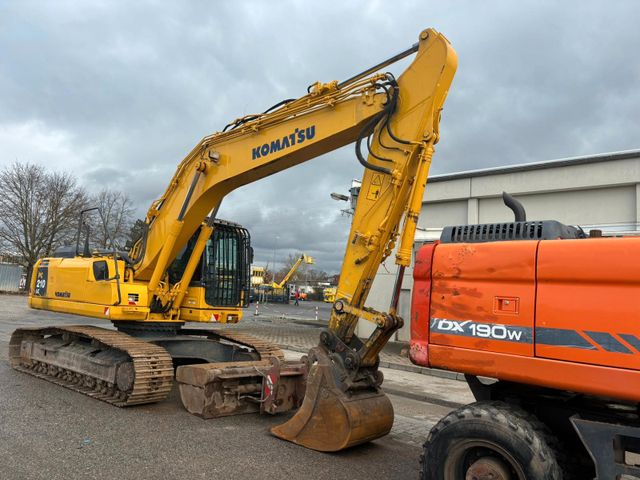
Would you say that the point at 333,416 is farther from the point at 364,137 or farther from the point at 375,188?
the point at 364,137

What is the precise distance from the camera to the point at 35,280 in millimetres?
10398

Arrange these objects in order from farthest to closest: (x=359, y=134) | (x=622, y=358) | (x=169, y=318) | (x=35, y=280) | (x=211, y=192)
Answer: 1. (x=35, y=280)
2. (x=169, y=318)
3. (x=211, y=192)
4. (x=359, y=134)
5. (x=622, y=358)

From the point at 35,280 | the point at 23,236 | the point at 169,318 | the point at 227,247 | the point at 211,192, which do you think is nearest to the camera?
the point at 211,192

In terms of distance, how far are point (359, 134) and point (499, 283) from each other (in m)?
2.79

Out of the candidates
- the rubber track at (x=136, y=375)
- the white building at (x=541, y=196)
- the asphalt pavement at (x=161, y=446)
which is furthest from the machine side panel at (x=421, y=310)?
the white building at (x=541, y=196)

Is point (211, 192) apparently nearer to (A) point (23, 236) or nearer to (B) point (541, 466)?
(B) point (541, 466)

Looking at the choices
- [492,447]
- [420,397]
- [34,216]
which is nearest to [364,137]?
[492,447]

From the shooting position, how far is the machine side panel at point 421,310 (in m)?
4.04

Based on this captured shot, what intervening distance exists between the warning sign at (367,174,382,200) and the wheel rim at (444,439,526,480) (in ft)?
8.97

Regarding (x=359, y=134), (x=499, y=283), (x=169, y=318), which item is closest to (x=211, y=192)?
(x=169, y=318)

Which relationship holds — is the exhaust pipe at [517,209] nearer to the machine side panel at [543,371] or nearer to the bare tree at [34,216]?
the machine side panel at [543,371]

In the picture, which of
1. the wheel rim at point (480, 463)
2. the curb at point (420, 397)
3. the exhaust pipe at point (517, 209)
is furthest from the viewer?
the curb at point (420, 397)

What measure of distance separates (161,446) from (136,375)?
5.41 ft

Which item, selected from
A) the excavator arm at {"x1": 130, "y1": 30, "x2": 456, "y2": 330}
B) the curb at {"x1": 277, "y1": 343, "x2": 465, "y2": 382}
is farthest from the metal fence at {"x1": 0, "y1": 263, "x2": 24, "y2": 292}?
the excavator arm at {"x1": 130, "y1": 30, "x2": 456, "y2": 330}
